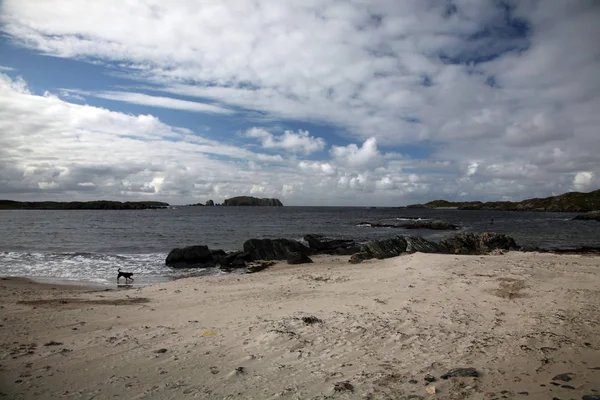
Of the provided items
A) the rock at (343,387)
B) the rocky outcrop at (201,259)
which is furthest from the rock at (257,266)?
the rock at (343,387)

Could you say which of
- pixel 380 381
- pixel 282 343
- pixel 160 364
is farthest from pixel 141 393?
pixel 380 381

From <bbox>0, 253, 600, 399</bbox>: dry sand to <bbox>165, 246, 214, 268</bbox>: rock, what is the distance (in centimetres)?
1250

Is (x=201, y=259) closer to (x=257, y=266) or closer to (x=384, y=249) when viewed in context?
(x=257, y=266)

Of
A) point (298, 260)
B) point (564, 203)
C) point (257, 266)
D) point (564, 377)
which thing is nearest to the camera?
point (564, 377)

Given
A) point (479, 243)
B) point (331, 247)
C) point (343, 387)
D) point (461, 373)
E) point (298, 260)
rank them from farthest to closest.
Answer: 1. point (331, 247)
2. point (479, 243)
3. point (298, 260)
4. point (461, 373)
5. point (343, 387)

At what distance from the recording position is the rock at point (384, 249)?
27.4 metres

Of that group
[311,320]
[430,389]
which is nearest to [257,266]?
[311,320]

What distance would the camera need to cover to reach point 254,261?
2892cm

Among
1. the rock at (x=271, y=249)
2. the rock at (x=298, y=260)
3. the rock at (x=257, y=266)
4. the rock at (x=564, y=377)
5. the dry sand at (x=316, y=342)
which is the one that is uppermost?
the rock at (x=564, y=377)

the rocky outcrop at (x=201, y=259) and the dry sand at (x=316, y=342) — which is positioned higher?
the dry sand at (x=316, y=342)

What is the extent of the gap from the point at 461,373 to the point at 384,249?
22153mm

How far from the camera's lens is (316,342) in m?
8.16

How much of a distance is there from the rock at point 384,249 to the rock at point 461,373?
2063cm

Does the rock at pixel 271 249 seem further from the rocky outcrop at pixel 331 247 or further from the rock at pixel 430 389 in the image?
the rock at pixel 430 389
